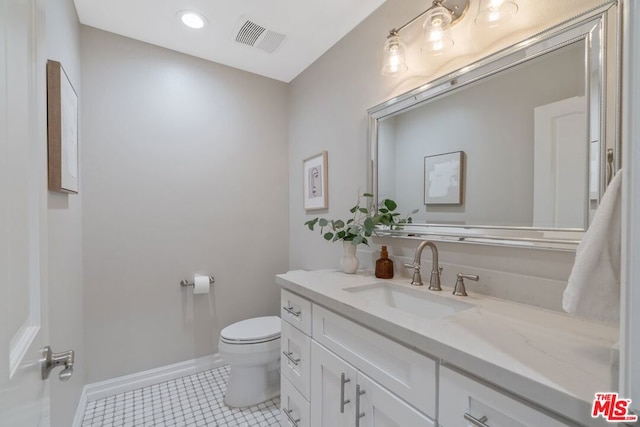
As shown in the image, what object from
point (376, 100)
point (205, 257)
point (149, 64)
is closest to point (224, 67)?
point (149, 64)

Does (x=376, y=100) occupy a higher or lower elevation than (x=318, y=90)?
lower

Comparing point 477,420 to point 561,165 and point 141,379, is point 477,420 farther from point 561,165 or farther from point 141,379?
point 141,379

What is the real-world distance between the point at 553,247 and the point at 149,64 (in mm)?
2507

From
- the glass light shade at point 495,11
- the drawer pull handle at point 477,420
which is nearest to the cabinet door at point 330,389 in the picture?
the drawer pull handle at point 477,420

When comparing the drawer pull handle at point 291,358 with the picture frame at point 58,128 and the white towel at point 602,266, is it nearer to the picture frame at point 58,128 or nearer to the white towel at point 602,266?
the white towel at point 602,266

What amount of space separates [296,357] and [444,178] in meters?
1.09

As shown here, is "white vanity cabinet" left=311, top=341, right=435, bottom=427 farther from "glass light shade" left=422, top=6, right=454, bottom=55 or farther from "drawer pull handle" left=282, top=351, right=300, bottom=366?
"glass light shade" left=422, top=6, right=454, bottom=55

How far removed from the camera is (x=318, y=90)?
7.04 feet

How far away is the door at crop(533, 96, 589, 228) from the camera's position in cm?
90

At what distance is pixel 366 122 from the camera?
1697 mm

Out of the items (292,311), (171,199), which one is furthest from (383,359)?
(171,199)

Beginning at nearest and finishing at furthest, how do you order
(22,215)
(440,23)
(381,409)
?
(22,215)
(381,409)
(440,23)

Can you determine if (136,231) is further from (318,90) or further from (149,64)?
(318,90)

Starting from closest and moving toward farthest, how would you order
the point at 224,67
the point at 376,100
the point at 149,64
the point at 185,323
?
the point at 376,100 → the point at 149,64 → the point at 185,323 → the point at 224,67
